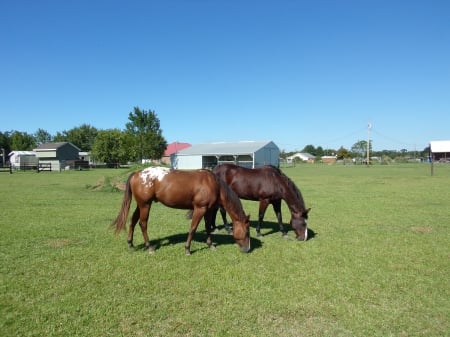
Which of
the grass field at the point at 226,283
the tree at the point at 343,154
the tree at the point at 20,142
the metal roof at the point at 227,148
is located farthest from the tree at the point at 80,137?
the grass field at the point at 226,283

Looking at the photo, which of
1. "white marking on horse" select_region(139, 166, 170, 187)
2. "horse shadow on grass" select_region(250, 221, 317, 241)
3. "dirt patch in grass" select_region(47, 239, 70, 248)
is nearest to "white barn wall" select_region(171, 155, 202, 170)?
"horse shadow on grass" select_region(250, 221, 317, 241)

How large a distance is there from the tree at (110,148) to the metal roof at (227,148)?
629 inches

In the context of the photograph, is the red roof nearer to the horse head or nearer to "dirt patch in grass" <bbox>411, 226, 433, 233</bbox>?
"dirt patch in grass" <bbox>411, 226, 433, 233</bbox>

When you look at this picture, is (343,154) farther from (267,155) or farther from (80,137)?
(80,137)

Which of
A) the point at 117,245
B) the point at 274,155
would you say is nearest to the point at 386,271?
the point at 117,245

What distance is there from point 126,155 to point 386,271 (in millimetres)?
66593

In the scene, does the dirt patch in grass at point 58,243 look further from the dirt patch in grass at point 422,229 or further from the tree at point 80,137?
the tree at point 80,137

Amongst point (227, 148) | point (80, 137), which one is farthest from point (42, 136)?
point (227, 148)

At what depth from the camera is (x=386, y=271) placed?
5867 millimetres

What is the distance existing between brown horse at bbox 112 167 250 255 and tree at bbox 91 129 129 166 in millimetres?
63352

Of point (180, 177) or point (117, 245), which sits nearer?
point (180, 177)

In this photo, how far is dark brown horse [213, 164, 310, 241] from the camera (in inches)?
322

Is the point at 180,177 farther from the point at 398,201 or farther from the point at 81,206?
the point at 398,201

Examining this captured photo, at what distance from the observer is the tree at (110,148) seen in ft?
220
